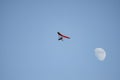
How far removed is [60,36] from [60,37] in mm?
550

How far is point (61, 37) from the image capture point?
149 feet

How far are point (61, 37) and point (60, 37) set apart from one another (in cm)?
77

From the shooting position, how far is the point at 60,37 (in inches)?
1817

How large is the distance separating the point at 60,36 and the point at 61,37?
1.25 metres

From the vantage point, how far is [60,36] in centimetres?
4662
